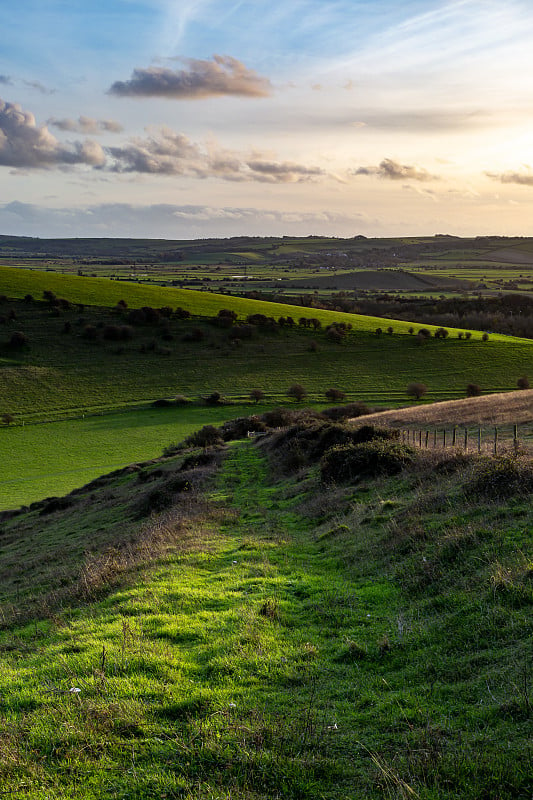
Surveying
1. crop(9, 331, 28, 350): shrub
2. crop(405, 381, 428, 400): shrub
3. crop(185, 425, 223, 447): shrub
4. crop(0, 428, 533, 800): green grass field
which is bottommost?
crop(185, 425, 223, 447): shrub

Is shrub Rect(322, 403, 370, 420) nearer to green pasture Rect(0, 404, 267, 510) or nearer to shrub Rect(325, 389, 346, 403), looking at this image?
shrub Rect(325, 389, 346, 403)

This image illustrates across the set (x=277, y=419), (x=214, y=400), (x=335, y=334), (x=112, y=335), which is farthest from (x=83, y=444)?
(x=335, y=334)

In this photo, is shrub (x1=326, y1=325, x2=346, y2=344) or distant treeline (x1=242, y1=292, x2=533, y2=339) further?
distant treeline (x1=242, y1=292, x2=533, y2=339)

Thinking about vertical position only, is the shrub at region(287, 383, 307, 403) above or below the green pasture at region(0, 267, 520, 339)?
below

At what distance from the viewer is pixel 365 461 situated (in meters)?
23.3

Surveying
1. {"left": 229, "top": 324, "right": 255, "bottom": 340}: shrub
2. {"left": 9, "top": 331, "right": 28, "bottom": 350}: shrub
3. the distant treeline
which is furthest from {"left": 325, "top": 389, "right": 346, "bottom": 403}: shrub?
the distant treeline

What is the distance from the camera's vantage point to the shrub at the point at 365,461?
2250 cm

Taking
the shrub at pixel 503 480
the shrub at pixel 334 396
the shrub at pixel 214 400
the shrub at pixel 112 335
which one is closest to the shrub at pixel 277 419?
the shrub at pixel 334 396

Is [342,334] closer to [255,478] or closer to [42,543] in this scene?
[255,478]

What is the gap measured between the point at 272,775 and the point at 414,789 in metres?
1.58

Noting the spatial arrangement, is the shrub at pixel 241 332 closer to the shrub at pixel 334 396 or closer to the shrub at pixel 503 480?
the shrub at pixel 334 396

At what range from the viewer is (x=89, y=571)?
1503 cm

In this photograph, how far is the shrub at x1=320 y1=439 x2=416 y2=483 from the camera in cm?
2250

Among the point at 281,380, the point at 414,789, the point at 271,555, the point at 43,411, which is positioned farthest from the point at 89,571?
the point at 281,380
